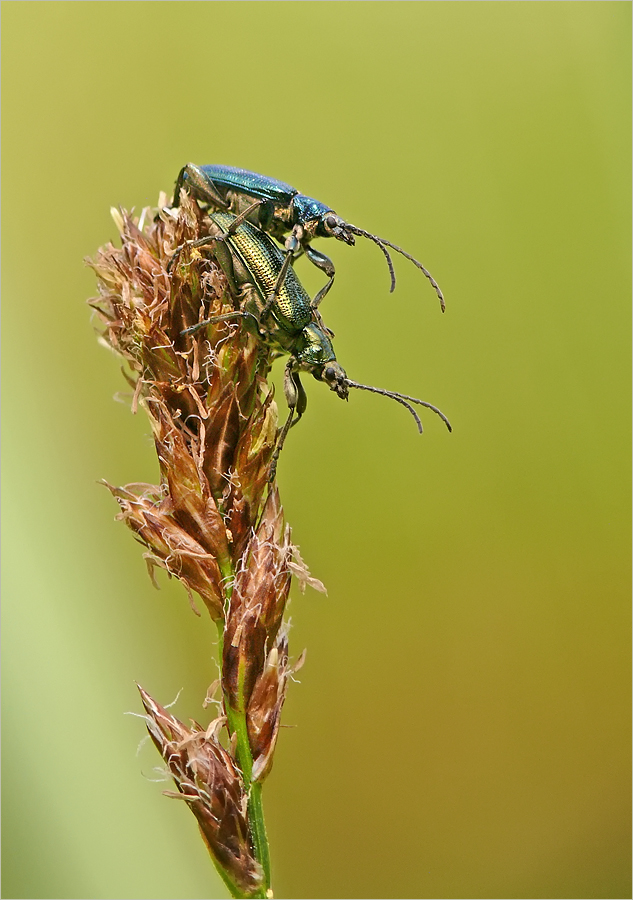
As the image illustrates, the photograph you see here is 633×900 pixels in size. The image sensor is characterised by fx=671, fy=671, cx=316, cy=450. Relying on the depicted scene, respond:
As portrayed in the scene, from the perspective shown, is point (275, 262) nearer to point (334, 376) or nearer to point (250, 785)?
point (334, 376)

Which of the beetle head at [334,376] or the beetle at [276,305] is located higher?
the beetle at [276,305]

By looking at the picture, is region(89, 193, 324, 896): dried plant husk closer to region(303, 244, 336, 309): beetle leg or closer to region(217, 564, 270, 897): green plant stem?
region(217, 564, 270, 897): green plant stem

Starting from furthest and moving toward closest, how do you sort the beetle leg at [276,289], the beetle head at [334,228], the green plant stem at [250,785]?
the beetle head at [334,228]
the beetle leg at [276,289]
the green plant stem at [250,785]


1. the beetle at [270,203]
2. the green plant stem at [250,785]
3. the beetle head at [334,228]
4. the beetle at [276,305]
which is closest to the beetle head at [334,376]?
the beetle at [276,305]

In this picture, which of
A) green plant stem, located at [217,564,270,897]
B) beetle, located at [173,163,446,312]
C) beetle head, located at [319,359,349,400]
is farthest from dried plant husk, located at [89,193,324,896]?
beetle, located at [173,163,446,312]

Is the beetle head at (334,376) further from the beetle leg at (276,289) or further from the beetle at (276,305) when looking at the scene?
the beetle leg at (276,289)

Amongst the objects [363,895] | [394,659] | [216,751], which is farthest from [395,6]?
[363,895]

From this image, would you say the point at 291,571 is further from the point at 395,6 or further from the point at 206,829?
the point at 395,6
